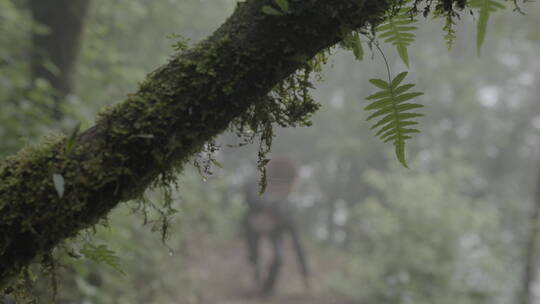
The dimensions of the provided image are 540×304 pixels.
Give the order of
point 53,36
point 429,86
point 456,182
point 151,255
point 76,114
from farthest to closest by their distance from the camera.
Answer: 1. point 429,86
2. point 456,182
3. point 151,255
4. point 53,36
5. point 76,114

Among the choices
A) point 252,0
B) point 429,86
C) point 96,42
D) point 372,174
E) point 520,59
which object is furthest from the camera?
point 520,59

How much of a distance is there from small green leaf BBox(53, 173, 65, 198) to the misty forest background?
27 centimetres

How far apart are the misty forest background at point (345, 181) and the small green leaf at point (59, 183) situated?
27 centimetres

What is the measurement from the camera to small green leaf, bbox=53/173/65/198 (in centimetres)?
101

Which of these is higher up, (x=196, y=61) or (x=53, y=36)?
(x=53, y=36)

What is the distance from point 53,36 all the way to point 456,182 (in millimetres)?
7080

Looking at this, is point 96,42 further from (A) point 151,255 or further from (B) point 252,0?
(B) point 252,0

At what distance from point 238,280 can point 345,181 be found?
7.68m

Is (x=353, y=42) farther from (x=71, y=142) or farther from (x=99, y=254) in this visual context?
(x=99, y=254)

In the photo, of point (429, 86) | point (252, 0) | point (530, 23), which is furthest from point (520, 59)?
point (252, 0)

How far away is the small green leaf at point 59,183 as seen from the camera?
1.01 metres

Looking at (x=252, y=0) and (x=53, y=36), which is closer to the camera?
(x=252, y=0)

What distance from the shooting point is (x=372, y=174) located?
8.49 m

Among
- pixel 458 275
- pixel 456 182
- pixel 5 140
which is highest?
pixel 456 182
